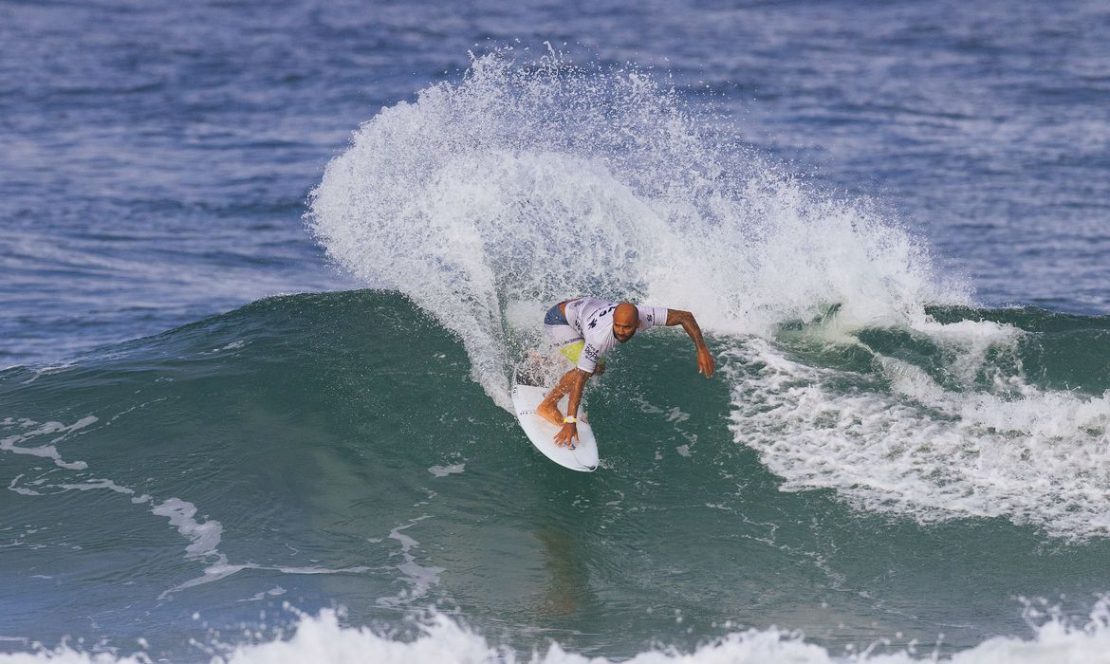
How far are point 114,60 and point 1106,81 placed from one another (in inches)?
905

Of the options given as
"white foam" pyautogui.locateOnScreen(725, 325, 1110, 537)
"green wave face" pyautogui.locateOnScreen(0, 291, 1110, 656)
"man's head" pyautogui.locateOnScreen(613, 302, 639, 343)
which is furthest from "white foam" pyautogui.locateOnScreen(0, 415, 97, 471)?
"white foam" pyautogui.locateOnScreen(725, 325, 1110, 537)

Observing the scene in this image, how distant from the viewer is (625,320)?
376 inches

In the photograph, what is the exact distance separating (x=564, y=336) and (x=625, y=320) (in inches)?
47.6

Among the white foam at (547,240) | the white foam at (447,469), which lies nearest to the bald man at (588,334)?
the white foam at (447,469)

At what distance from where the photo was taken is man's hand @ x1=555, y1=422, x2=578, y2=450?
10.1 m

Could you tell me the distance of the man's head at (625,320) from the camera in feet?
31.3

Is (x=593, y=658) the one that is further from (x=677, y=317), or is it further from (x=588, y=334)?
(x=677, y=317)

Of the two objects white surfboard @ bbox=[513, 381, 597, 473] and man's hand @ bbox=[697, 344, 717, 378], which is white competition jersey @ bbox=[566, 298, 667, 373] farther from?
white surfboard @ bbox=[513, 381, 597, 473]

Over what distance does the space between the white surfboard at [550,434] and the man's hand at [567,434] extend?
125 mm

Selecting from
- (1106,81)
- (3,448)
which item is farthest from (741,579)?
(1106,81)

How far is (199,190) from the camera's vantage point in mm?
21812

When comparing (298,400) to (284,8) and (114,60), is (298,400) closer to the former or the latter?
(114,60)

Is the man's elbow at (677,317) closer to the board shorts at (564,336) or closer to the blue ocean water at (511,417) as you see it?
the board shorts at (564,336)

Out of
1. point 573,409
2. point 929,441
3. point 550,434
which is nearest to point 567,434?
point 573,409
